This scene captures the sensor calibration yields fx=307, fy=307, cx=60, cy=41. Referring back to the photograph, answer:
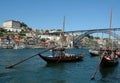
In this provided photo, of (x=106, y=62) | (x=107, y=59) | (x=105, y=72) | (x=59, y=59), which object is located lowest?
(x=105, y=72)

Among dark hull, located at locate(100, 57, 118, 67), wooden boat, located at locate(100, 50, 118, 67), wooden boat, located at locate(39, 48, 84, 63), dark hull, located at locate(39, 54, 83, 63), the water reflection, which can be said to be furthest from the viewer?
wooden boat, located at locate(39, 48, 84, 63)

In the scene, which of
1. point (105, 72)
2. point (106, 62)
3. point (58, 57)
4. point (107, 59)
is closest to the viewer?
point (105, 72)

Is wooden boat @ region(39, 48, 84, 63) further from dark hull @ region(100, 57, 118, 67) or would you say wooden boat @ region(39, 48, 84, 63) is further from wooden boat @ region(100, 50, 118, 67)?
dark hull @ region(100, 57, 118, 67)

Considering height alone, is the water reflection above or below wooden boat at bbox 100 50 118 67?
below

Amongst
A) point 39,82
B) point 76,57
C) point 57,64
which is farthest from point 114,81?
point 76,57

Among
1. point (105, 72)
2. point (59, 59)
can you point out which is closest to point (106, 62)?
point (105, 72)

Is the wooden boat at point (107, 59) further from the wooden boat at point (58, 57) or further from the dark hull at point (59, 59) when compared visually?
the dark hull at point (59, 59)

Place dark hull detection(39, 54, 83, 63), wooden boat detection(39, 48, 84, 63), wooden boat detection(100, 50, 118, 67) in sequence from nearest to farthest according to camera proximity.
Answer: wooden boat detection(100, 50, 118, 67)
dark hull detection(39, 54, 83, 63)
wooden boat detection(39, 48, 84, 63)

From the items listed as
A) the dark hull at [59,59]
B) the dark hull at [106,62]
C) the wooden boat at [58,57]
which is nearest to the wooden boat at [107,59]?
the dark hull at [106,62]

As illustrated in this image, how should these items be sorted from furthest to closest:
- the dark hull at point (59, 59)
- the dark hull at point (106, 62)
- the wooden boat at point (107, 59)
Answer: the dark hull at point (59, 59) < the dark hull at point (106, 62) < the wooden boat at point (107, 59)

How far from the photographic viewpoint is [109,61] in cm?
4562

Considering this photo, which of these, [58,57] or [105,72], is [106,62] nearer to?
[105,72]

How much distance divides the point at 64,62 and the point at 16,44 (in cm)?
13175

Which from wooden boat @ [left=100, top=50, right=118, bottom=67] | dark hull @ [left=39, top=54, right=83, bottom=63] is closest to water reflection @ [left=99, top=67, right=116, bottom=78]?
wooden boat @ [left=100, top=50, right=118, bottom=67]
